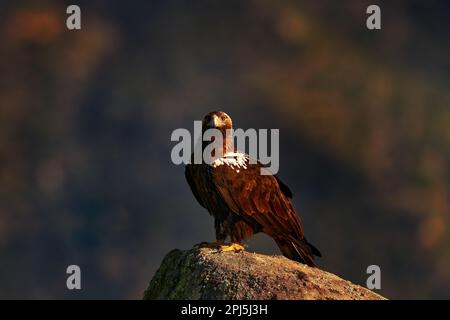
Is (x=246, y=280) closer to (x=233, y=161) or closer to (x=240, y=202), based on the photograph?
(x=240, y=202)

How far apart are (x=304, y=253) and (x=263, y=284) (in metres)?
2.30

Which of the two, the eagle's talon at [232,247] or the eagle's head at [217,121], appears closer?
the eagle's talon at [232,247]

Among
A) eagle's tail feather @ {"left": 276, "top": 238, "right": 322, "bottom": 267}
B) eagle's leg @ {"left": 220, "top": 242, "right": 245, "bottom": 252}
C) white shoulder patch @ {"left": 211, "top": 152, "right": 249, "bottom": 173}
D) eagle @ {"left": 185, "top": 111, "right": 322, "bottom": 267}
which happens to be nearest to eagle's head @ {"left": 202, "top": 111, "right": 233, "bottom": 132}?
eagle @ {"left": 185, "top": 111, "right": 322, "bottom": 267}

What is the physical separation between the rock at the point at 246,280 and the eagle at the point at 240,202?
0.83m

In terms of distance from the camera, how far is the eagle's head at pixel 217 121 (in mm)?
11508

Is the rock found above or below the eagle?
below

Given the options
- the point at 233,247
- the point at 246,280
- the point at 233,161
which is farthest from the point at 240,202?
the point at 246,280

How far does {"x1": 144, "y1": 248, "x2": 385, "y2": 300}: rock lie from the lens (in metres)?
9.02

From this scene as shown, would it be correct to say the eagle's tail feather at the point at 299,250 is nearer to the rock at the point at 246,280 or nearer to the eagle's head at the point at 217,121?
the rock at the point at 246,280

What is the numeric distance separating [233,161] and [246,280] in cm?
291

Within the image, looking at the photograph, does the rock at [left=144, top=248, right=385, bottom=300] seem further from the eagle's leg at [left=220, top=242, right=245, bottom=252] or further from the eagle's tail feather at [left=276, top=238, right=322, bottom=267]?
the eagle's tail feather at [left=276, top=238, right=322, bottom=267]

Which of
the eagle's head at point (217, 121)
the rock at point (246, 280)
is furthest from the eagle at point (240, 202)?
the rock at point (246, 280)

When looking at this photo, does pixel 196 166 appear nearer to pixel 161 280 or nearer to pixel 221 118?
pixel 221 118

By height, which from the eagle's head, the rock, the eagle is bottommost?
the rock
